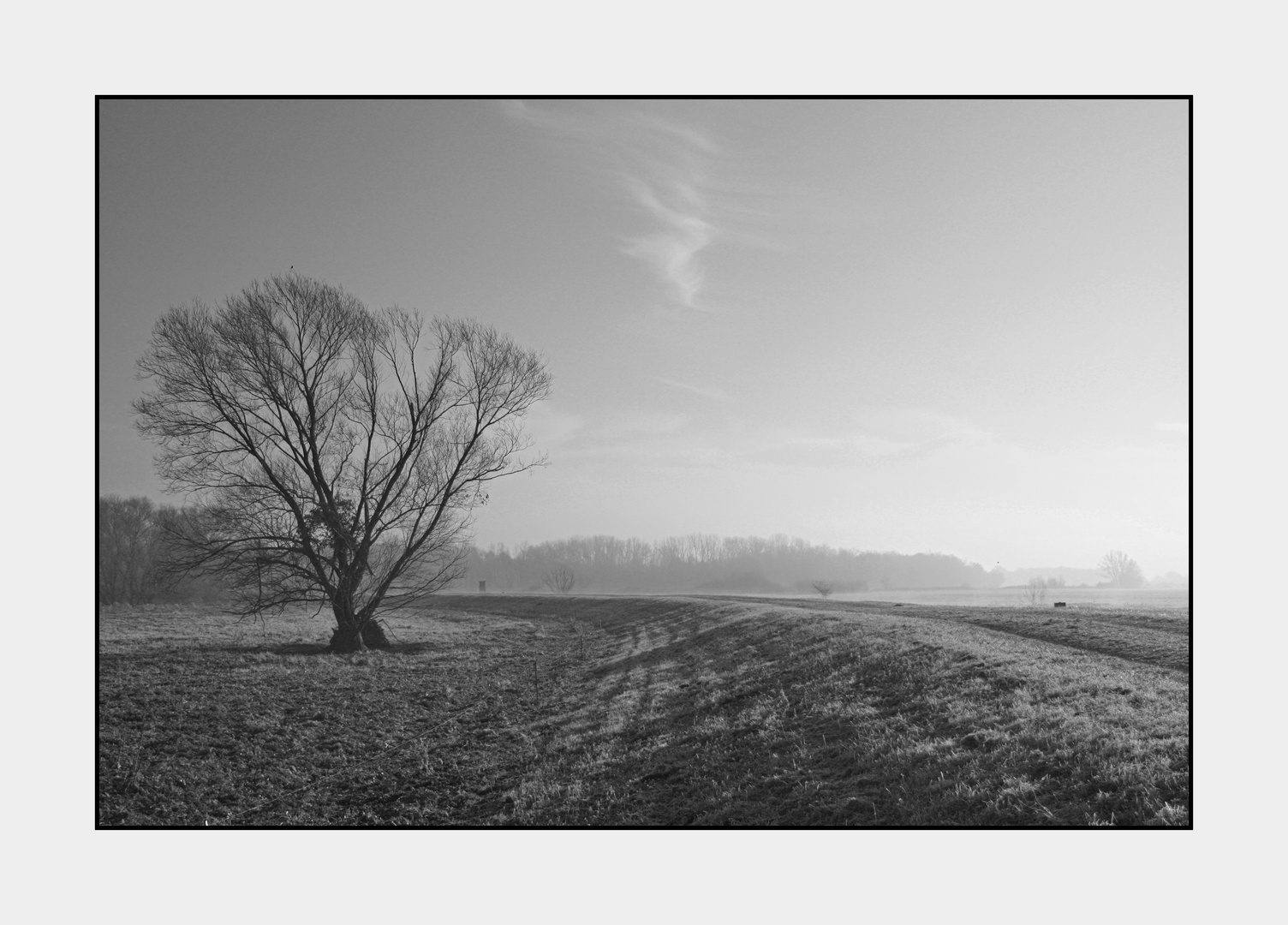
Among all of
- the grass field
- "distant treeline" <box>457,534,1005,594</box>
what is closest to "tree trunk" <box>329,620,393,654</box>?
the grass field

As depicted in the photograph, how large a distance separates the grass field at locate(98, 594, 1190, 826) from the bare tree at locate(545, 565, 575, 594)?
2535 inches

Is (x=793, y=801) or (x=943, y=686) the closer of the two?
(x=793, y=801)

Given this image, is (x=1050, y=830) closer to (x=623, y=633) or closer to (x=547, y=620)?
(x=623, y=633)

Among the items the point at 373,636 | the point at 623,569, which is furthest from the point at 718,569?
the point at 373,636

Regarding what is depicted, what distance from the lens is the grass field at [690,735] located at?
24.1 feet

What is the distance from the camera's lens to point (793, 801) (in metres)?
7.82

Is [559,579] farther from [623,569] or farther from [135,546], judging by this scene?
[135,546]

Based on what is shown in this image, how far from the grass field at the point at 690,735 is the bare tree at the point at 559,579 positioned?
211 ft

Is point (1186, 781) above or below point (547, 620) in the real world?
above

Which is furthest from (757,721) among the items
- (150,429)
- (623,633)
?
(623,633)

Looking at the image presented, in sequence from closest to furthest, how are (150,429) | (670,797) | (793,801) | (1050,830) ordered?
(1050,830) < (793,801) < (670,797) < (150,429)

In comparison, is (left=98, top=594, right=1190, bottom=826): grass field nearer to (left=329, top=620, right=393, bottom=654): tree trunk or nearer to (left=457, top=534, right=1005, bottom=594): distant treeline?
(left=329, top=620, right=393, bottom=654): tree trunk

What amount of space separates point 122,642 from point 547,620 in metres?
23.9

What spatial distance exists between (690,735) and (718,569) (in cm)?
12601
